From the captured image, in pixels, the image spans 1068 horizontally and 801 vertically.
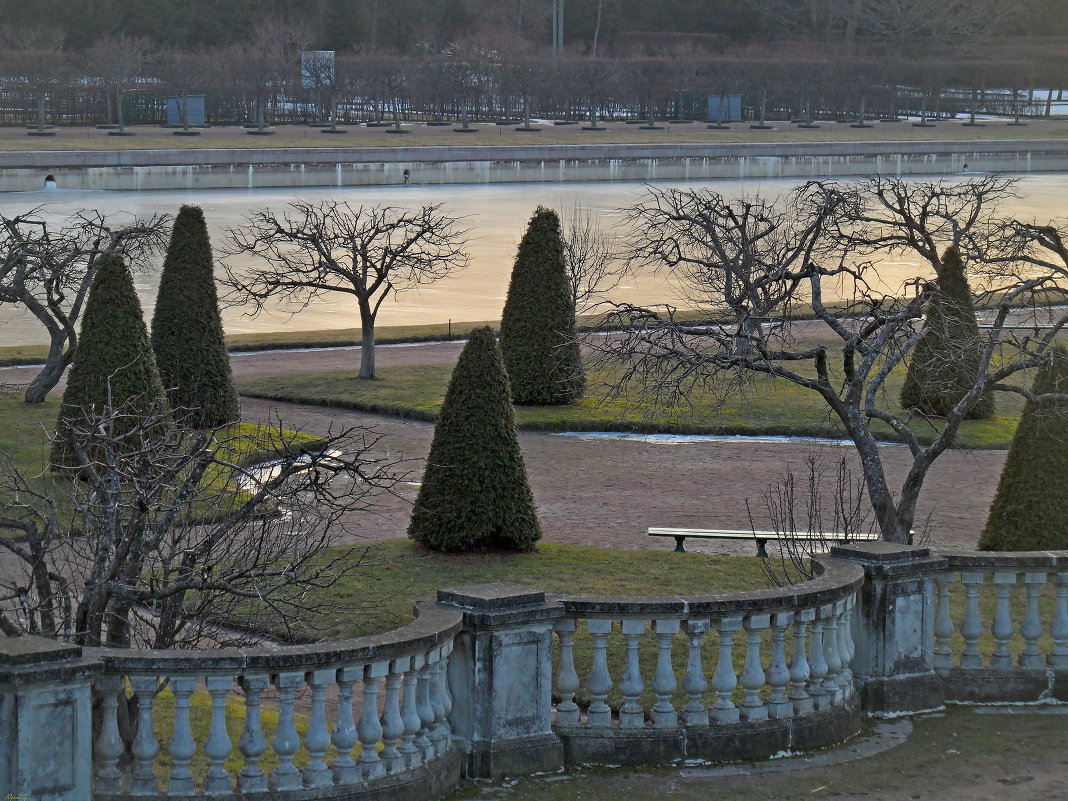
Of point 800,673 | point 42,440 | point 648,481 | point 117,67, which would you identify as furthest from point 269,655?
point 117,67

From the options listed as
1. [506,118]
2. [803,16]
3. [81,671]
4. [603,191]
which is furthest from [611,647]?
[803,16]

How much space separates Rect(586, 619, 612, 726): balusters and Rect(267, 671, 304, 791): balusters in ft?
4.96

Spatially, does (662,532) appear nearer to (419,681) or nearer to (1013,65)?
(419,681)

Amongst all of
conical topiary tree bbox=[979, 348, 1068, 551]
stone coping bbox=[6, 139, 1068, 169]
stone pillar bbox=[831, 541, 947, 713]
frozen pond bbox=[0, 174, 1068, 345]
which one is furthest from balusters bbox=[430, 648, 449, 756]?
stone coping bbox=[6, 139, 1068, 169]

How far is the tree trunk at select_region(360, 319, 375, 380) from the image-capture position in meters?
24.1

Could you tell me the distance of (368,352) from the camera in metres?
24.3

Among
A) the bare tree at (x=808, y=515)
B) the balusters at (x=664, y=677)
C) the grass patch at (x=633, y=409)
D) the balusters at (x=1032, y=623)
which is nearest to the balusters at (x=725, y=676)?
the balusters at (x=664, y=677)

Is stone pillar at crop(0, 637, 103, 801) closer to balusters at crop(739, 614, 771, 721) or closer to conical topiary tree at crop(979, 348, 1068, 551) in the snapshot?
balusters at crop(739, 614, 771, 721)

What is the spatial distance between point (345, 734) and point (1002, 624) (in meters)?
3.82

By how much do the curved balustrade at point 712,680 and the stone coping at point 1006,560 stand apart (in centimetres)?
89

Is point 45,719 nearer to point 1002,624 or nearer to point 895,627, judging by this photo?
point 895,627

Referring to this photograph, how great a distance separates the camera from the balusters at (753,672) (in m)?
7.11

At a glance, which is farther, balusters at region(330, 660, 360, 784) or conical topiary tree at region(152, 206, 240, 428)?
conical topiary tree at region(152, 206, 240, 428)

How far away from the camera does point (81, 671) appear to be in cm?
557
